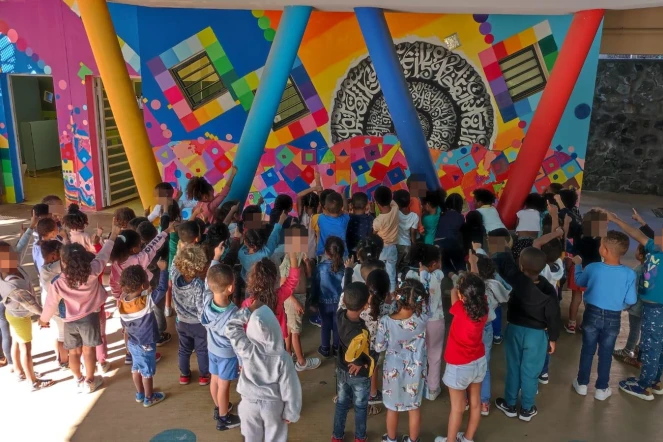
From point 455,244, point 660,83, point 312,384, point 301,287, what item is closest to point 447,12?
point 455,244

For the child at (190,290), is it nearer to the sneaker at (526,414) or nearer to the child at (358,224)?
the child at (358,224)

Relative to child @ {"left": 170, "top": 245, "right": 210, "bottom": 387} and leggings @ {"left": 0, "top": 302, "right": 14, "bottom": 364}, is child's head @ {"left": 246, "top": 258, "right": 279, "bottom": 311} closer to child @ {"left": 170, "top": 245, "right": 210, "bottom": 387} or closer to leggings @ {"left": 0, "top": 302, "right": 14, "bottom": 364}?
child @ {"left": 170, "top": 245, "right": 210, "bottom": 387}

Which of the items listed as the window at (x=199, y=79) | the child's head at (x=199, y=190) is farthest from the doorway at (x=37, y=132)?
the child's head at (x=199, y=190)

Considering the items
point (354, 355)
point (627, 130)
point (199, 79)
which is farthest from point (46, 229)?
point (627, 130)

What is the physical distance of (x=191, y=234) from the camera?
4.09m

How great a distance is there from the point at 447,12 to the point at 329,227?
3.72m

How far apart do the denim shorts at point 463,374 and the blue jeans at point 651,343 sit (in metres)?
1.61

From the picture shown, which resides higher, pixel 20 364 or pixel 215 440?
pixel 20 364

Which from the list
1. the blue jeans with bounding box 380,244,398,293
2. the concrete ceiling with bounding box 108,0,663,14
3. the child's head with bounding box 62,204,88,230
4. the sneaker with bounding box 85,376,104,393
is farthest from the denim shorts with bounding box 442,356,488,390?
the concrete ceiling with bounding box 108,0,663,14

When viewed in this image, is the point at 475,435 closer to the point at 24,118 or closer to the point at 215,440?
the point at 215,440

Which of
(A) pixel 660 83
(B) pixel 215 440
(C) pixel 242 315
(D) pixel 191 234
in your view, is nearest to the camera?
(C) pixel 242 315

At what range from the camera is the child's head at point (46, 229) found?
4180 mm

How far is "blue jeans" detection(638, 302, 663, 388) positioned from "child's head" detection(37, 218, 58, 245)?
15.2 feet

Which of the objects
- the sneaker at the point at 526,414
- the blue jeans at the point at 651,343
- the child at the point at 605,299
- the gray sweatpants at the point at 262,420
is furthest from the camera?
the blue jeans at the point at 651,343
